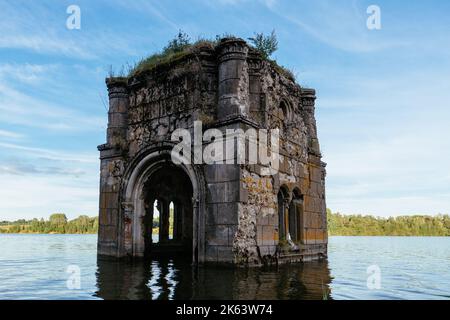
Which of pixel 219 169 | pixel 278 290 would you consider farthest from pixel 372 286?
pixel 219 169

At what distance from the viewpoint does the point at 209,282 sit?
7426 millimetres

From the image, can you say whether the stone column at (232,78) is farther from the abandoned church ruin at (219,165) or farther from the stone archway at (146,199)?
the stone archway at (146,199)

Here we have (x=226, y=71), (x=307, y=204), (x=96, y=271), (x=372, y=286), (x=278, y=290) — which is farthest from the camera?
(x=307, y=204)

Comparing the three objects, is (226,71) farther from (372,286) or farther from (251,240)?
(372,286)

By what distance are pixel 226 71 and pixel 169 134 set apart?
7.18ft

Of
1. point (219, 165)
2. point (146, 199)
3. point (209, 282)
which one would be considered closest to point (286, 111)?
point (219, 165)

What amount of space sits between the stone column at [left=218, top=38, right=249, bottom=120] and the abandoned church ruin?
0.08 ft

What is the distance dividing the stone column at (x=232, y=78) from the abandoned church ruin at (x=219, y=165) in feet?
0.08

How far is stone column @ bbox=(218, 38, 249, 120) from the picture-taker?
9789mm

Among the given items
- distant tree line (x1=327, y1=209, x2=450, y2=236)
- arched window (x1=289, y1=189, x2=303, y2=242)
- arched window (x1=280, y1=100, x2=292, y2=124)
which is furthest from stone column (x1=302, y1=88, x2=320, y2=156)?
distant tree line (x1=327, y1=209, x2=450, y2=236)

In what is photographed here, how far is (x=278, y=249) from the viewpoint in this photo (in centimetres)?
1029

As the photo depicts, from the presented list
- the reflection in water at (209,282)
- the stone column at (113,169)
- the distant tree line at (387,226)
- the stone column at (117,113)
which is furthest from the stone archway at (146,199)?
the distant tree line at (387,226)

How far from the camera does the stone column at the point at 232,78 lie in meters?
9.79

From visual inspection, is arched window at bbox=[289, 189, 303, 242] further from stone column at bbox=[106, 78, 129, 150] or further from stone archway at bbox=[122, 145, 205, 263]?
stone column at bbox=[106, 78, 129, 150]
